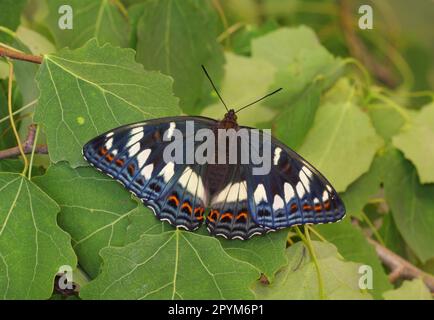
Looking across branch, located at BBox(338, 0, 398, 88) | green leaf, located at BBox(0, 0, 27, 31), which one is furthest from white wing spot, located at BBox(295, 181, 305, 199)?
branch, located at BBox(338, 0, 398, 88)

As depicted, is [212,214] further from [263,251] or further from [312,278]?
[312,278]

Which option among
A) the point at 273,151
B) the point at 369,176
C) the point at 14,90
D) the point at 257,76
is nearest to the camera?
the point at 273,151

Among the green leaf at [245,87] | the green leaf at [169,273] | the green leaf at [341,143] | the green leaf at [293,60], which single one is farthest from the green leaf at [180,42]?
the green leaf at [169,273]

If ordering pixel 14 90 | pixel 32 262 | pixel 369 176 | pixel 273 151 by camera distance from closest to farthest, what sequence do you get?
1. pixel 32 262
2. pixel 273 151
3. pixel 14 90
4. pixel 369 176

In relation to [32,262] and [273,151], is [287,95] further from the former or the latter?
[32,262]

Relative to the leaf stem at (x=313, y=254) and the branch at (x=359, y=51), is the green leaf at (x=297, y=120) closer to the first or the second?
the leaf stem at (x=313, y=254)

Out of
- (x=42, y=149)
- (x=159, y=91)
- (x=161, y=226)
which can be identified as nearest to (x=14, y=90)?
(x=42, y=149)

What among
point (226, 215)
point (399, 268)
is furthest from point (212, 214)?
point (399, 268)
